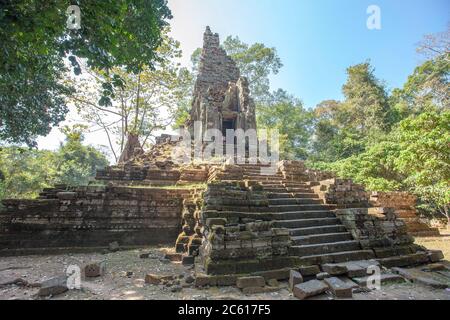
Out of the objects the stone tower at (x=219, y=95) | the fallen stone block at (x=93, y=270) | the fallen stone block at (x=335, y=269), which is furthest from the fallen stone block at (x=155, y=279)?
the stone tower at (x=219, y=95)

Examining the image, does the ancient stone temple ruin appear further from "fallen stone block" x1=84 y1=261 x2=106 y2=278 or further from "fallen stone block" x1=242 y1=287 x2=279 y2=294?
"fallen stone block" x1=84 y1=261 x2=106 y2=278

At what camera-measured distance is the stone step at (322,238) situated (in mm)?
4547

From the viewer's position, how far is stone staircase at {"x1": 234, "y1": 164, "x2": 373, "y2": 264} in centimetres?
431

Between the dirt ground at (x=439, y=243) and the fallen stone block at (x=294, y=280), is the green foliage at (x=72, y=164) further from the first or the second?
the dirt ground at (x=439, y=243)

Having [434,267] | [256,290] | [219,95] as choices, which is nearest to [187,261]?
[256,290]

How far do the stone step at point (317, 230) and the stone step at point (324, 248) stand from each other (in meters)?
0.40

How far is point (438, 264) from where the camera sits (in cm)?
440

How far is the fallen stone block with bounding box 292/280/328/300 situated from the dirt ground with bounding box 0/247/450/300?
0.09 m

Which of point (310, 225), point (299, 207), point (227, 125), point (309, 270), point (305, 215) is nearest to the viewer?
point (309, 270)

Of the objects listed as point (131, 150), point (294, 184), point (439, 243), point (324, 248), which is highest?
point (131, 150)

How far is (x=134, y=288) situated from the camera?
342cm

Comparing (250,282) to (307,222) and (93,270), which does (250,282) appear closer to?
(307,222)

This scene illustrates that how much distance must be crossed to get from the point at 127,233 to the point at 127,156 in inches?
291

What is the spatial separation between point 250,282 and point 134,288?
1799 mm
